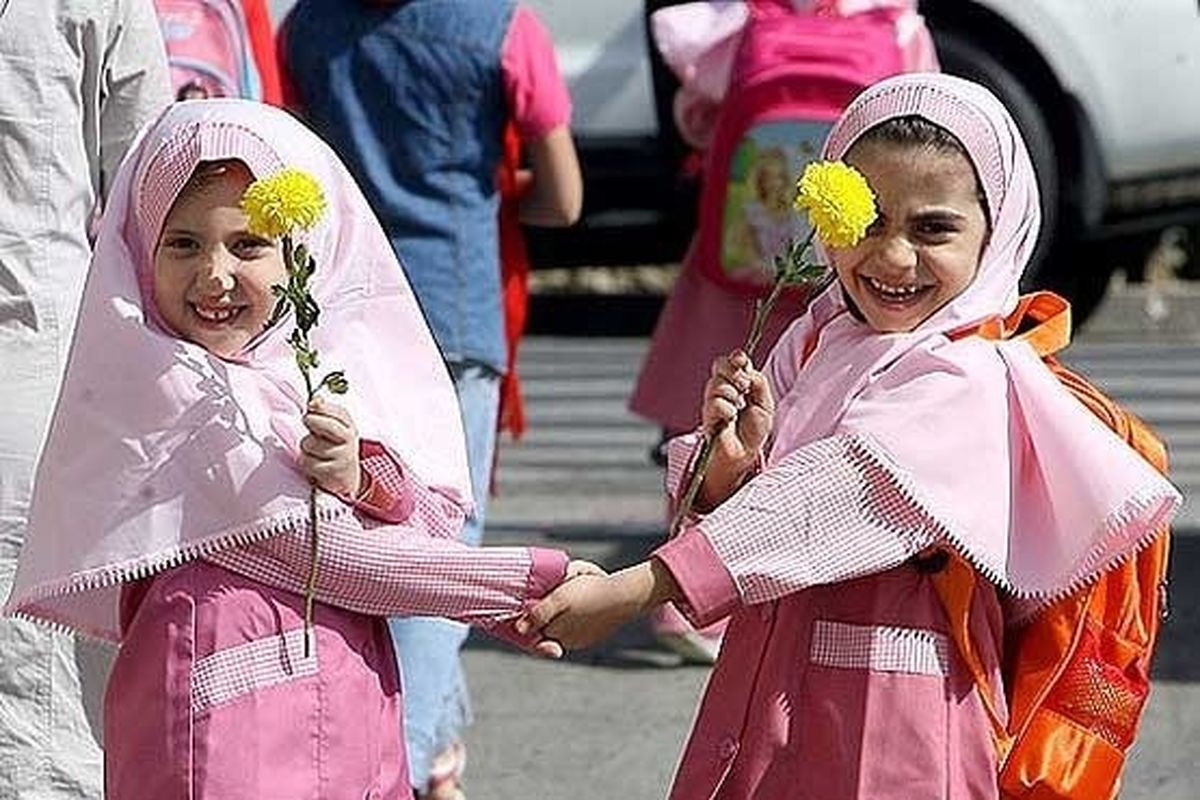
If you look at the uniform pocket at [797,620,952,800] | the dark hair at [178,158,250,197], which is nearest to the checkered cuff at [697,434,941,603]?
the uniform pocket at [797,620,952,800]

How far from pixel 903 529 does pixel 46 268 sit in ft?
4.59

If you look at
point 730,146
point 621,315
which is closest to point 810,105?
point 730,146

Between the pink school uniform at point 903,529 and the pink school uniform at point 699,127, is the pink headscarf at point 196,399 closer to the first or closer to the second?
the pink school uniform at point 903,529

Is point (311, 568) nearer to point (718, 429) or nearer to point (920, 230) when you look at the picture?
point (718, 429)

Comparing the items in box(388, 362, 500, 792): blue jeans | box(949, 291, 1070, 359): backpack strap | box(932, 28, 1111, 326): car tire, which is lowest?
box(932, 28, 1111, 326): car tire

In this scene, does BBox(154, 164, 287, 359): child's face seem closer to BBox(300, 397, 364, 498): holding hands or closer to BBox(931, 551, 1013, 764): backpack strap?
BBox(300, 397, 364, 498): holding hands

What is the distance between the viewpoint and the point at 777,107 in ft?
19.4

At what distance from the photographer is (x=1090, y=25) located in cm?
972

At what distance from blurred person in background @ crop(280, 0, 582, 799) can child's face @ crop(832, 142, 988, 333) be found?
175 cm

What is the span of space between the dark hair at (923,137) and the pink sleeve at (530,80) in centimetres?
172

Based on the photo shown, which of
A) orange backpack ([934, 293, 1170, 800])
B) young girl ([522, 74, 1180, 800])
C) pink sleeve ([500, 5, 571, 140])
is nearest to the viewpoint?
young girl ([522, 74, 1180, 800])

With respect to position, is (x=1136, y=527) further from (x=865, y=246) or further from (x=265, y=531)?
(x=265, y=531)

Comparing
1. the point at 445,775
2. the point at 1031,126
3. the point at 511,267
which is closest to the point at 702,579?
the point at 445,775

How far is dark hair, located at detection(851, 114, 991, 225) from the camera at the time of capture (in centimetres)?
379
